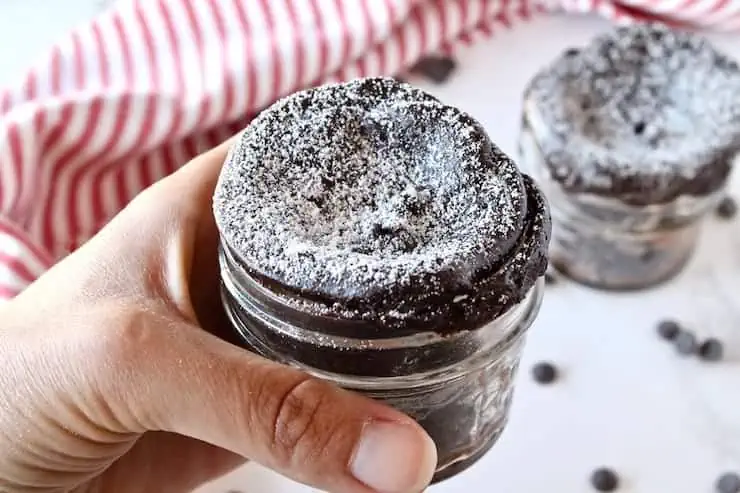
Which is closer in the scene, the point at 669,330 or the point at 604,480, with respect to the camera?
the point at 604,480

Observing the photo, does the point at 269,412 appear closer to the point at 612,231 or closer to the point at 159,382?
the point at 159,382

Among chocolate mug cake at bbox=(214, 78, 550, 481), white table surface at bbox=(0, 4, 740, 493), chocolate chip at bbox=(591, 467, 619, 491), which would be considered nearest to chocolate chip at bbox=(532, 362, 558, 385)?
white table surface at bbox=(0, 4, 740, 493)

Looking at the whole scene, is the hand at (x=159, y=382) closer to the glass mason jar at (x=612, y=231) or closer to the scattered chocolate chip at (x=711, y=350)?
the glass mason jar at (x=612, y=231)

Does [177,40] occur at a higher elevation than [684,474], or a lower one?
higher

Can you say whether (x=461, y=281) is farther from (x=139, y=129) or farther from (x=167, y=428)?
(x=139, y=129)

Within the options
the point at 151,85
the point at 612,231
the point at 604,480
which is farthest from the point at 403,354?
the point at 151,85

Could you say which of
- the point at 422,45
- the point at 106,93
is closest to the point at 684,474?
the point at 422,45

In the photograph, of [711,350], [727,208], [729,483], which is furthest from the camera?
[727,208]
